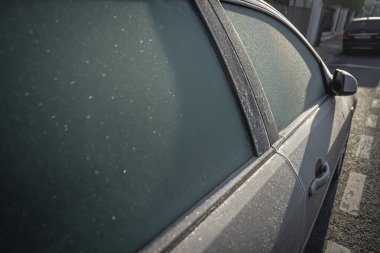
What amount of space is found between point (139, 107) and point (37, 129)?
0.84 feet

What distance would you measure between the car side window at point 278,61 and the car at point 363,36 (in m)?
12.2

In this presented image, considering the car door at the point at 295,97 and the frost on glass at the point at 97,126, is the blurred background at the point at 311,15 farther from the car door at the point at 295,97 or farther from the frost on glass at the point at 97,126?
the frost on glass at the point at 97,126

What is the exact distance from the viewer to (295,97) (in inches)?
65.6

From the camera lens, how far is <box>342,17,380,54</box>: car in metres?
11.9

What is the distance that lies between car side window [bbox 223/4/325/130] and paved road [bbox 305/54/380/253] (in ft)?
3.69

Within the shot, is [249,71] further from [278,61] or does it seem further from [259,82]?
[278,61]

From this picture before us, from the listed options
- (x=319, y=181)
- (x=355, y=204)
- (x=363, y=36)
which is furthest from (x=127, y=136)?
(x=363, y=36)

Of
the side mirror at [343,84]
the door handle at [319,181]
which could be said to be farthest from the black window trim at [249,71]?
the side mirror at [343,84]

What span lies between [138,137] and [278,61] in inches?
42.1

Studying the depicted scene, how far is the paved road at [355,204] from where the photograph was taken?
2255 mm

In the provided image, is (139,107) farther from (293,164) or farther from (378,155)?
(378,155)

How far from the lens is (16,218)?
0.57 metres

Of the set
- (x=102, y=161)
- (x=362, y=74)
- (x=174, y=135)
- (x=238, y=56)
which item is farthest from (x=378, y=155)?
(x=362, y=74)

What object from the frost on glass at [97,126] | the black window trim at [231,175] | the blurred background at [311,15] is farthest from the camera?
the blurred background at [311,15]
